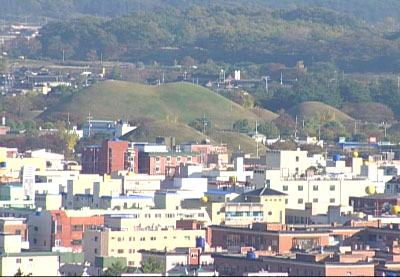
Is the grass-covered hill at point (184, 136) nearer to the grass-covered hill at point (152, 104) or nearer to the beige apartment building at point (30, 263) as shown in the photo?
the grass-covered hill at point (152, 104)

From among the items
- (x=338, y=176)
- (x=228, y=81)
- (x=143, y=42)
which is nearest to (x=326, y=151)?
(x=338, y=176)

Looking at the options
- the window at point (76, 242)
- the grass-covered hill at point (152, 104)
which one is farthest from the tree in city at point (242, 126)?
the window at point (76, 242)

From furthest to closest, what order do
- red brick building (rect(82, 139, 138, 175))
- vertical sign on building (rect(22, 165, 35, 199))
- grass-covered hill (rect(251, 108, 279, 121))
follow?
grass-covered hill (rect(251, 108, 279, 121))
red brick building (rect(82, 139, 138, 175))
vertical sign on building (rect(22, 165, 35, 199))

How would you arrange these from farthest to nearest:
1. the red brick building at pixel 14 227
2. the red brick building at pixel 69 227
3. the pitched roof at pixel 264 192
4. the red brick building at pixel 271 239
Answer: the pitched roof at pixel 264 192
the red brick building at pixel 14 227
the red brick building at pixel 69 227
the red brick building at pixel 271 239

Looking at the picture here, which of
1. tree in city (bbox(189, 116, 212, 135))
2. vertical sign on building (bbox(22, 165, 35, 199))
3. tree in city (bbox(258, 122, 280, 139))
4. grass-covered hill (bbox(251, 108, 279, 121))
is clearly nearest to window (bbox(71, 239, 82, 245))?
vertical sign on building (bbox(22, 165, 35, 199))

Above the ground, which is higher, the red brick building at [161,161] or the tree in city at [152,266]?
the red brick building at [161,161]

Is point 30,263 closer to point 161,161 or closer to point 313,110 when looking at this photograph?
point 161,161

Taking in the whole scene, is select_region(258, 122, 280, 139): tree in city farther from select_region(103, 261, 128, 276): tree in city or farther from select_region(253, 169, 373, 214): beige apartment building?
select_region(103, 261, 128, 276): tree in city
